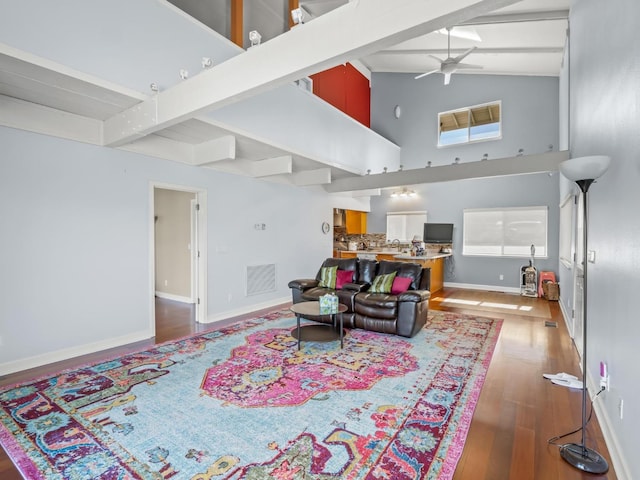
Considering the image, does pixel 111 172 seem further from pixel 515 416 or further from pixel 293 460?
pixel 515 416

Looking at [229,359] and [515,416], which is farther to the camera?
[229,359]

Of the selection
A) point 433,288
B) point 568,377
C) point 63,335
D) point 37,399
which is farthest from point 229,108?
point 433,288

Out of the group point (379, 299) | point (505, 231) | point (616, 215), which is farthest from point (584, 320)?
point (505, 231)

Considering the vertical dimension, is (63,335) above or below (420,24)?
below

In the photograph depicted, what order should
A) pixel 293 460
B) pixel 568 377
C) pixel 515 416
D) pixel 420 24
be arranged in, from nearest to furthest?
pixel 420 24
pixel 293 460
pixel 515 416
pixel 568 377

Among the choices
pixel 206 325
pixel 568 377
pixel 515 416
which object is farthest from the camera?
pixel 206 325

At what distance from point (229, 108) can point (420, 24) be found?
2996 mm

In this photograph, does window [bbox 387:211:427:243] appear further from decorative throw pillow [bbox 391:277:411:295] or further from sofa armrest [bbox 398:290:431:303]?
sofa armrest [bbox 398:290:431:303]

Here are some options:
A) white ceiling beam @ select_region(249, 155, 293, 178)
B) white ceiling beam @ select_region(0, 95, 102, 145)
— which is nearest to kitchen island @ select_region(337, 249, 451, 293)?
white ceiling beam @ select_region(249, 155, 293, 178)

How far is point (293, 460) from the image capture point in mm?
1955

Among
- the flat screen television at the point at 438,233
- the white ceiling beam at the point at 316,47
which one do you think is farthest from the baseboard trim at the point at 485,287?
the white ceiling beam at the point at 316,47

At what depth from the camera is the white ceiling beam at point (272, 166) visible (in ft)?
17.4

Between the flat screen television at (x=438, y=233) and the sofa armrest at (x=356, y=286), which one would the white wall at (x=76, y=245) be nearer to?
the sofa armrest at (x=356, y=286)

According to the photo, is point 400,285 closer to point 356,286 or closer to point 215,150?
point 356,286
